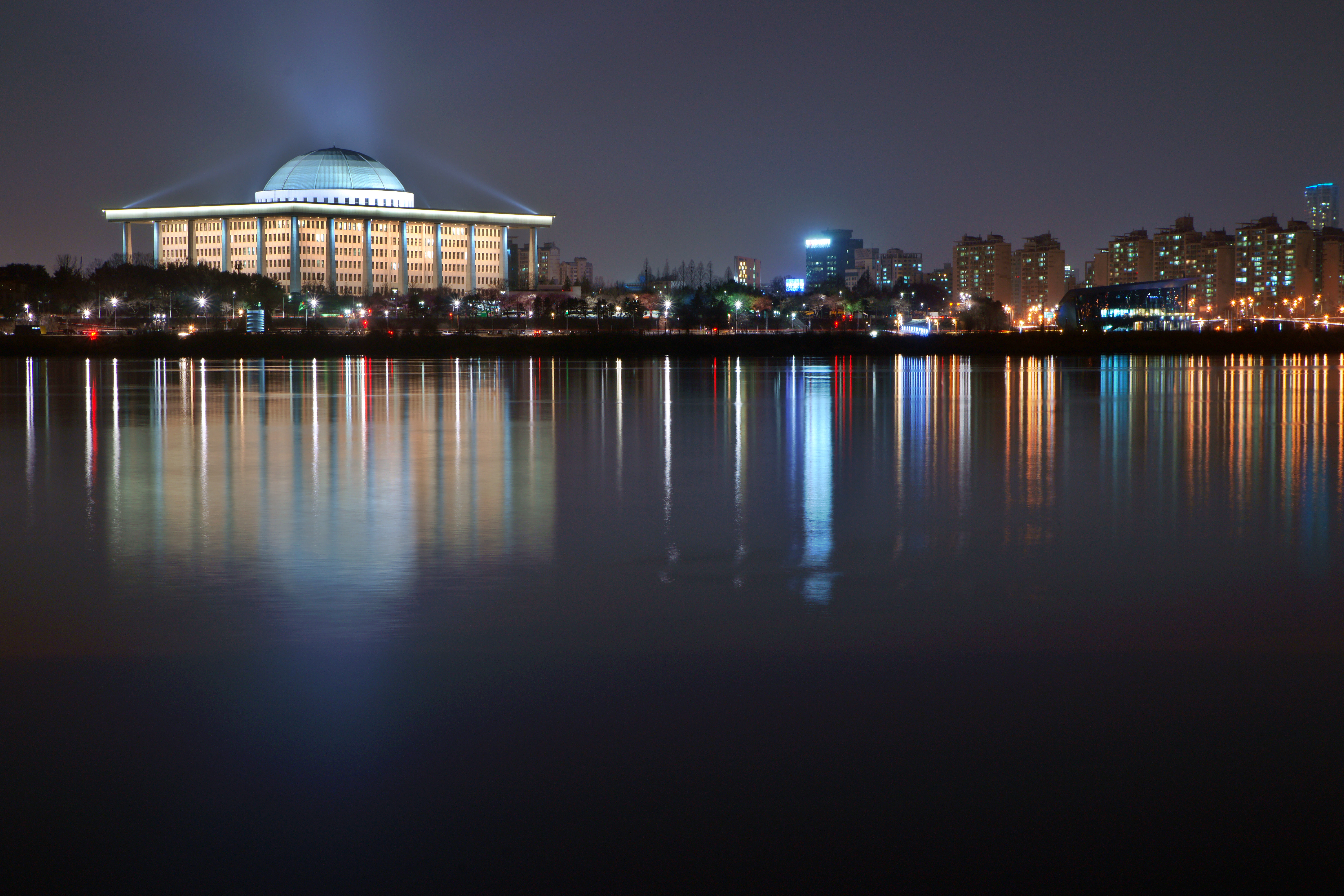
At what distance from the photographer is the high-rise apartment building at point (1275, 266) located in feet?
591

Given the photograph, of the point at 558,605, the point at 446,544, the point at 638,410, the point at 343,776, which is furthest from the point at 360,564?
the point at 638,410

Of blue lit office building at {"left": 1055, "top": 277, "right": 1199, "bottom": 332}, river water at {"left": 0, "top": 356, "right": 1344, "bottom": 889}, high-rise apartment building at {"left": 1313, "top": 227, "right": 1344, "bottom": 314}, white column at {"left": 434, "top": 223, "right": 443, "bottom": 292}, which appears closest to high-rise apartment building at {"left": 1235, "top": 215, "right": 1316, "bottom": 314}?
high-rise apartment building at {"left": 1313, "top": 227, "right": 1344, "bottom": 314}

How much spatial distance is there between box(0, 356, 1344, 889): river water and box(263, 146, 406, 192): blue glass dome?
13941 centimetres

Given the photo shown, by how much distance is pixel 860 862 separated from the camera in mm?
3551

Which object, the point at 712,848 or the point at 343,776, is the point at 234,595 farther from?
the point at 712,848

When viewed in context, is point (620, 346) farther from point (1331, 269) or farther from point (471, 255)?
point (1331, 269)

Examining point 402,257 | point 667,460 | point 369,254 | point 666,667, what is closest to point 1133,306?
point 402,257

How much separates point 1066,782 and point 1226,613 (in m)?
2.72

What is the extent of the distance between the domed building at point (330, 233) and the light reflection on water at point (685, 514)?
12267cm

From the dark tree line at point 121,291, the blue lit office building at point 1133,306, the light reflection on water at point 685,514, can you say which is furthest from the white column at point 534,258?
the light reflection on water at point 685,514

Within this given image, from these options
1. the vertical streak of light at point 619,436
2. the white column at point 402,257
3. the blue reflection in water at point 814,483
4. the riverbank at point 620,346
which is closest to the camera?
the blue reflection in water at point 814,483

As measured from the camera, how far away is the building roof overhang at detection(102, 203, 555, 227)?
141m

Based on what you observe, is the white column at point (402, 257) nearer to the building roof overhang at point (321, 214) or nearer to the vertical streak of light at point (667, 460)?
the building roof overhang at point (321, 214)

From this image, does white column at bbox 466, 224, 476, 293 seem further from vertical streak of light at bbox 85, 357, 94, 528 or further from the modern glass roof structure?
vertical streak of light at bbox 85, 357, 94, 528
